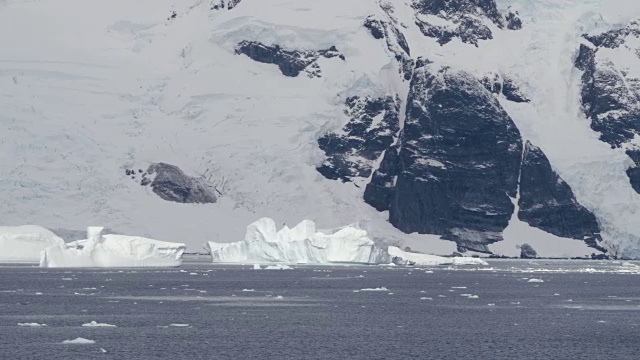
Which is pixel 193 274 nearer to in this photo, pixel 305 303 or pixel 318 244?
pixel 318 244

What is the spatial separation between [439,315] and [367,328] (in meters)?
10.4

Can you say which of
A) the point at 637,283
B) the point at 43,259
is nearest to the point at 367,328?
the point at 637,283

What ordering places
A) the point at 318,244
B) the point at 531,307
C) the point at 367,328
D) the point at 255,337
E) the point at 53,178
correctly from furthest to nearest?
the point at 53,178 < the point at 318,244 < the point at 531,307 < the point at 367,328 < the point at 255,337

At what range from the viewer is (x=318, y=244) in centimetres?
15262

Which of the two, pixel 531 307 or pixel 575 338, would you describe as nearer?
pixel 575 338

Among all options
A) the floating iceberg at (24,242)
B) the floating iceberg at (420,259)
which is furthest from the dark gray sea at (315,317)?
the floating iceberg at (420,259)

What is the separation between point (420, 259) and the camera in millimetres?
176375

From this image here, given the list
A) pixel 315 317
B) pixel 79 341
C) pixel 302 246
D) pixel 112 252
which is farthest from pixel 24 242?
pixel 79 341

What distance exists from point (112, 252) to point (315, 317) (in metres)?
59.4

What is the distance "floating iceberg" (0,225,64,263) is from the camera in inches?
5901

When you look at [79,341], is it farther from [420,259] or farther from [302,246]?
[420,259]

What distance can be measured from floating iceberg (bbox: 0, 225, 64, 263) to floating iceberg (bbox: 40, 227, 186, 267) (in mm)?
1889

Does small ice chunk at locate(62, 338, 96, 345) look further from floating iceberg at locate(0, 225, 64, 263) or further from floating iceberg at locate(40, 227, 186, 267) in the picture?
floating iceberg at locate(0, 225, 64, 263)

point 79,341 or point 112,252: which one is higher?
point 112,252
